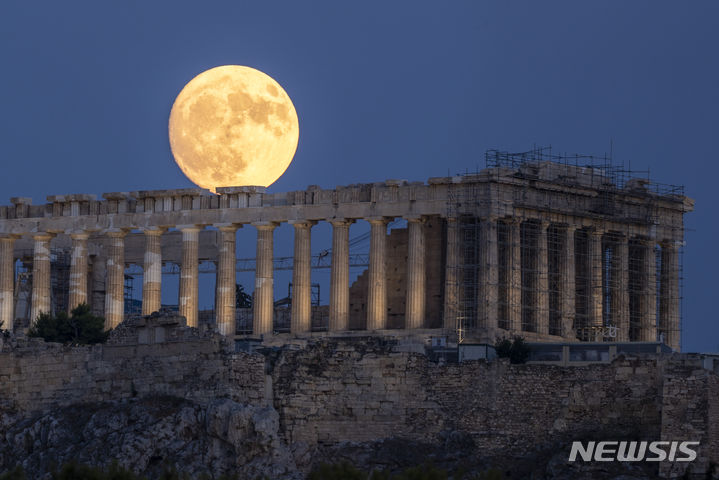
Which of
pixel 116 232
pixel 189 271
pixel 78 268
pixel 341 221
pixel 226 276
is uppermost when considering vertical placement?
pixel 341 221

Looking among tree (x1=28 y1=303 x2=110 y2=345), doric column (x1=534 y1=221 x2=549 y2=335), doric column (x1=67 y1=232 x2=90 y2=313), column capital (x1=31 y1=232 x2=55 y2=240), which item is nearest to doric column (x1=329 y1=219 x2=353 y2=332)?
doric column (x1=534 y1=221 x2=549 y2=335)

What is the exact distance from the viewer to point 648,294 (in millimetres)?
116375

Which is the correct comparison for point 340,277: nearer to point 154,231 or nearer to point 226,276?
point 226,276

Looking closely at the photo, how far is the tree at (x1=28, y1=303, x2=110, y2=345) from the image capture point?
10588 centimetres

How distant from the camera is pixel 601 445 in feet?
256

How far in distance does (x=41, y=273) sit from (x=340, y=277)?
1958 cm

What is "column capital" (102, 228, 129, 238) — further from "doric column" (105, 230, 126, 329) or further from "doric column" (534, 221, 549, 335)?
"doric column" (534, 221, 549, 335)

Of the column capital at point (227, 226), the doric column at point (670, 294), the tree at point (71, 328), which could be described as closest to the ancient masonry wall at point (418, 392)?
the tree at point (71, 328)

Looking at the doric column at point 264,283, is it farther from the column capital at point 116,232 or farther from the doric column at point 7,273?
the doric column at point 7,273

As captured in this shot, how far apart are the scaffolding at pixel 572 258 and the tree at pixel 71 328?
60.8 feet

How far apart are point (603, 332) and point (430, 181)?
12242 mm

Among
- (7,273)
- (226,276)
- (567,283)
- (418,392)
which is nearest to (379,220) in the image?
A: (226,276)

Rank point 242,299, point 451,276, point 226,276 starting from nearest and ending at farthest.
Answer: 1. point 451,276
2. point 226,276
3. point 242,299

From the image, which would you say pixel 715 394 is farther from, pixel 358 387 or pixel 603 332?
pixel 603 332
